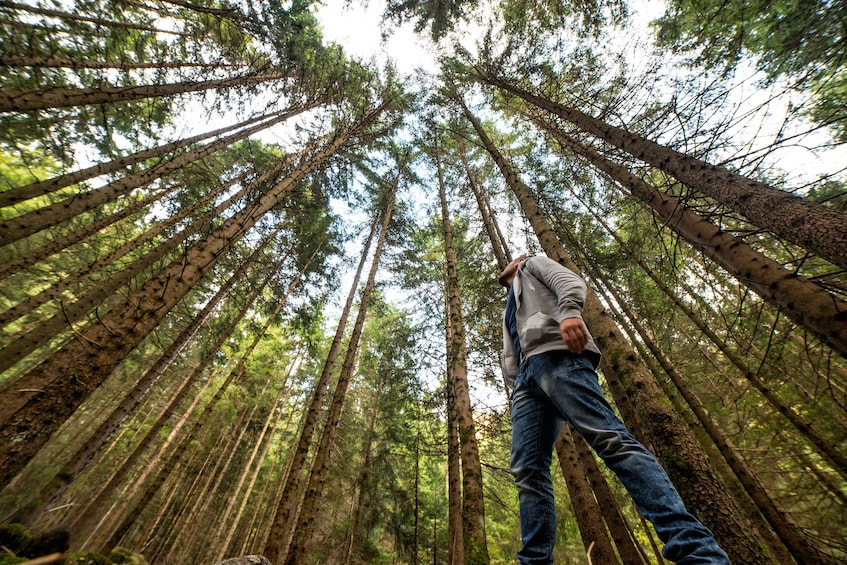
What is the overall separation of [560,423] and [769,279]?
2.58 meters

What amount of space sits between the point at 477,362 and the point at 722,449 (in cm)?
532

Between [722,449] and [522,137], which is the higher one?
[522,137]

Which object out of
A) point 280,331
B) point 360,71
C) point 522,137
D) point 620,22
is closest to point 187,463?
point 280,331

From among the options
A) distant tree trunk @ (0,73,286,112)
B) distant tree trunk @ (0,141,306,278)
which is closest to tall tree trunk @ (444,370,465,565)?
distant tree trunk @ (0,141,306,278)

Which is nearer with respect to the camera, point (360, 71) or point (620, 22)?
point (620, 22)

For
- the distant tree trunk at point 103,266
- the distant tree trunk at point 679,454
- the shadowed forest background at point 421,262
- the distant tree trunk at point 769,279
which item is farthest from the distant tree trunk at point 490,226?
the distant tree trunk at point 103,266

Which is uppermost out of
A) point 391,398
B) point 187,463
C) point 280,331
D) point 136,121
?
point 280,331

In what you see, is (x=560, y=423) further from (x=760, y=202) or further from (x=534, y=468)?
(x=760, y=202)

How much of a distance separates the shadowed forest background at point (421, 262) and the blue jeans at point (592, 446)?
1.07 meters

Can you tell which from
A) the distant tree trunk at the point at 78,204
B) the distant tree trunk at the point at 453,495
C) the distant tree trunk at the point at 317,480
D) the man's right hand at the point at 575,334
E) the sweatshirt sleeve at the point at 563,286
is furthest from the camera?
the distant tree trunk at the point at 453,495

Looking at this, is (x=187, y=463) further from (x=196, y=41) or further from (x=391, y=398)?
(x=196, y=41)

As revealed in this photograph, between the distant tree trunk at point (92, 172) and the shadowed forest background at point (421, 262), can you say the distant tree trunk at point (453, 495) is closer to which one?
the shadowed forest background at point (421, 262)

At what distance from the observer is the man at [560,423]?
56.5 inches

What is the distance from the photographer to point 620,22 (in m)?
7.23
